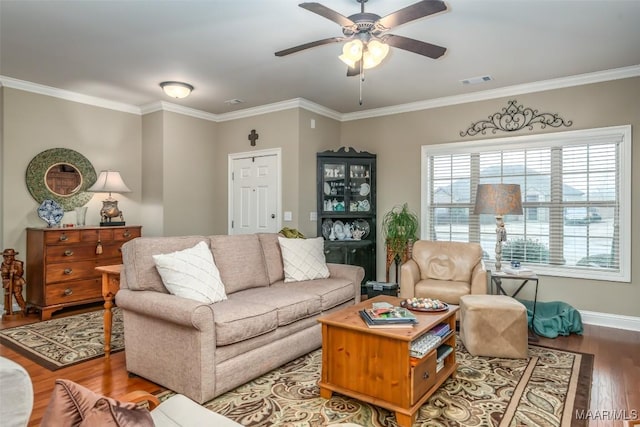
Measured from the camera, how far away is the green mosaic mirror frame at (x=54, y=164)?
14.9 feet

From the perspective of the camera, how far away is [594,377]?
9.27ft

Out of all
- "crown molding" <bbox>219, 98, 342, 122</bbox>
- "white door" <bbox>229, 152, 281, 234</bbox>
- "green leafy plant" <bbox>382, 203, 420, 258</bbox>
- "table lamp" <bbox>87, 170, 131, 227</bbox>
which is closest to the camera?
"table lamp" <bbox>87, 170, 131, 227</bbox>

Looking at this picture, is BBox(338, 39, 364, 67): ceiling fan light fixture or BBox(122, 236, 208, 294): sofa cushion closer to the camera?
BBox(338, 39, 364, 67): ceiling fan light fixture

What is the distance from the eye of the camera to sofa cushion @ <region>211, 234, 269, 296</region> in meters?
3.22

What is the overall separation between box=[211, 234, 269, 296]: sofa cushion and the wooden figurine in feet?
8.52

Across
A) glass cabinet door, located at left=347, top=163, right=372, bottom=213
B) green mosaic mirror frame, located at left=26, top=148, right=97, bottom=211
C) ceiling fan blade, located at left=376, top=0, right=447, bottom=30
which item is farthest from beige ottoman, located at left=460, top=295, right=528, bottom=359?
green mosaic mirror frame, located at left=26, top=148, right=97, bottom=211

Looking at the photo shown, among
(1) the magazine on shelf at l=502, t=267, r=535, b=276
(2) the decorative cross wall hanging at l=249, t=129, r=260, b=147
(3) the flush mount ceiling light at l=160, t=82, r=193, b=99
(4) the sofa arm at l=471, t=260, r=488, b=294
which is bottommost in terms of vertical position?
(4) the sofa arm at l=471, t=260, r=488, b=294

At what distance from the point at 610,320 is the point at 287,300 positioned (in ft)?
11.4

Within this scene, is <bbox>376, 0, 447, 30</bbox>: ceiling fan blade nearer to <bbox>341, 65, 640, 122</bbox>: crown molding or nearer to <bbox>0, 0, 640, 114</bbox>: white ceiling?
<bbox>0, 0, 640, 114</bbox>: white ceiling

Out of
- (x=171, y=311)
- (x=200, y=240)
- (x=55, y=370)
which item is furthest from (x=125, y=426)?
(x=55, y=370)

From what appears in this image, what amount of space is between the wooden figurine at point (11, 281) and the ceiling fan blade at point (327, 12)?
13.6 feet

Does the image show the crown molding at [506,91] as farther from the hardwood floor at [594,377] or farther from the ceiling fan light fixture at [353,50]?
the ceiling fan light fixture at [353,50]

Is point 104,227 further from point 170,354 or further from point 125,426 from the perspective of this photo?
point 125,426

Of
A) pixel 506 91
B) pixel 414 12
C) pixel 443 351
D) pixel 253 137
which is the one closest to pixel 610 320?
pixel 443 351
